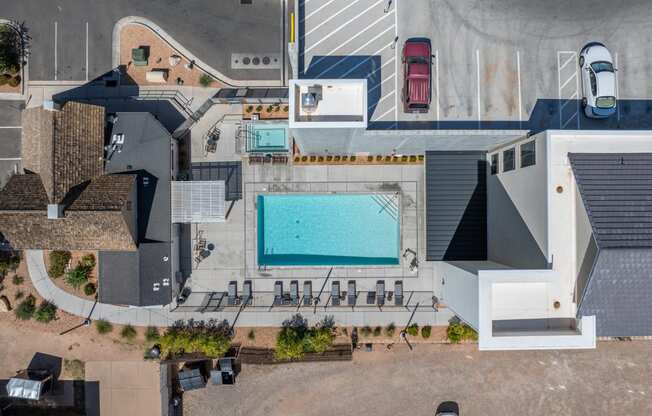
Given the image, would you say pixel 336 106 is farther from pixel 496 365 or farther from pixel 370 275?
pixel 496 365

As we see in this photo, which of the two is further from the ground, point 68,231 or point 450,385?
point 68,231

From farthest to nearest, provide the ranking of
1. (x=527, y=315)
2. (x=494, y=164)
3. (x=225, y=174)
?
1. (x=225, y=174)
2. (x=494, y=164)
3. (x=527, y=315)

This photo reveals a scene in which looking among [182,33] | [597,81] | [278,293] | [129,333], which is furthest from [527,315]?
[182,33]

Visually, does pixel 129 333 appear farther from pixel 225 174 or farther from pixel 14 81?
pixel 14 81

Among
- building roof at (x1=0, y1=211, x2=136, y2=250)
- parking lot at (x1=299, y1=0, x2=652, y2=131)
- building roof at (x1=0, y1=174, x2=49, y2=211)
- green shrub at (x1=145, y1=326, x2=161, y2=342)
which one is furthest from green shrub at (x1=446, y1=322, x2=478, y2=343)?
building roof at (x1=0, y1=174, x2=49, y2=211)

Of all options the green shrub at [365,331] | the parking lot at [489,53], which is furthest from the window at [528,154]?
the green shrub at [365,331]

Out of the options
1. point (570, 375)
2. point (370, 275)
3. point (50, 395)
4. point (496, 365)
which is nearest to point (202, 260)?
point (370, 275)

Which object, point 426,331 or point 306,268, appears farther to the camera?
point 306,268
